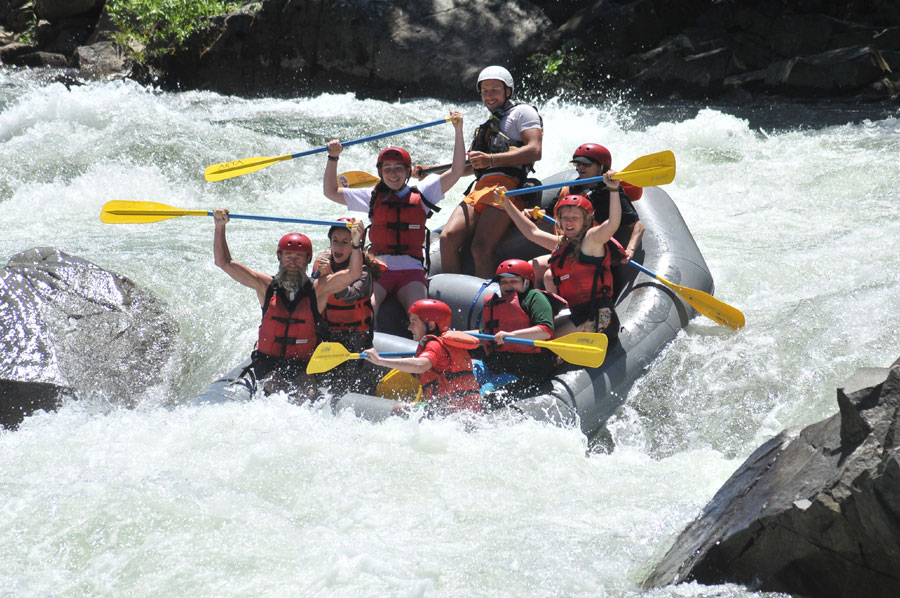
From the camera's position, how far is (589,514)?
10.5 ft

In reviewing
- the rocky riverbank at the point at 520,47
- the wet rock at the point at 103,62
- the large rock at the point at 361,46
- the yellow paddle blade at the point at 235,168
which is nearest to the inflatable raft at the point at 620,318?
the yellow paddle blade at the point at 235,168

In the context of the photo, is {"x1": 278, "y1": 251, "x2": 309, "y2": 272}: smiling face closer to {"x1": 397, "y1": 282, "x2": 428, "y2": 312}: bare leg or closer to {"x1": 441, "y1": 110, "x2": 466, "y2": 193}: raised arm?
{"x1": 397, "y1": 282, "x2": 428, "y2": 312}: bare leg

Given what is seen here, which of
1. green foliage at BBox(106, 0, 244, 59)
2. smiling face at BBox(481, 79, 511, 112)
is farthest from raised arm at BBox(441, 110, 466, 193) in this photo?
green foliage at BBox(106, 0, 244, 59)

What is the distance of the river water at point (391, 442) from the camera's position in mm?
2914

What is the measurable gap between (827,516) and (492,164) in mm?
3030

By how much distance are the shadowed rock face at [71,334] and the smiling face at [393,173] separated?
1677 millimetres

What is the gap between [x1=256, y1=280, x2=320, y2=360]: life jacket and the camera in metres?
4.20

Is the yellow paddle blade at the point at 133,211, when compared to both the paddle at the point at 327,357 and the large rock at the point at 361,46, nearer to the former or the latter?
the paddle at the point at 327,357

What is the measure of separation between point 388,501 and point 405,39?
9.56 m

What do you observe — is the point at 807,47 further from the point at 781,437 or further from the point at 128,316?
the point at 781,437

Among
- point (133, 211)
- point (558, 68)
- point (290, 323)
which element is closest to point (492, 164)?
point (290, 323)

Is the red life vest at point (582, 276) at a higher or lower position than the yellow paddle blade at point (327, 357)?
higher

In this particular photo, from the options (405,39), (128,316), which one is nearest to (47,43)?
(405,39)

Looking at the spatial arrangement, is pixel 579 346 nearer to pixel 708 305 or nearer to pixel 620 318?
pixel 620 318
